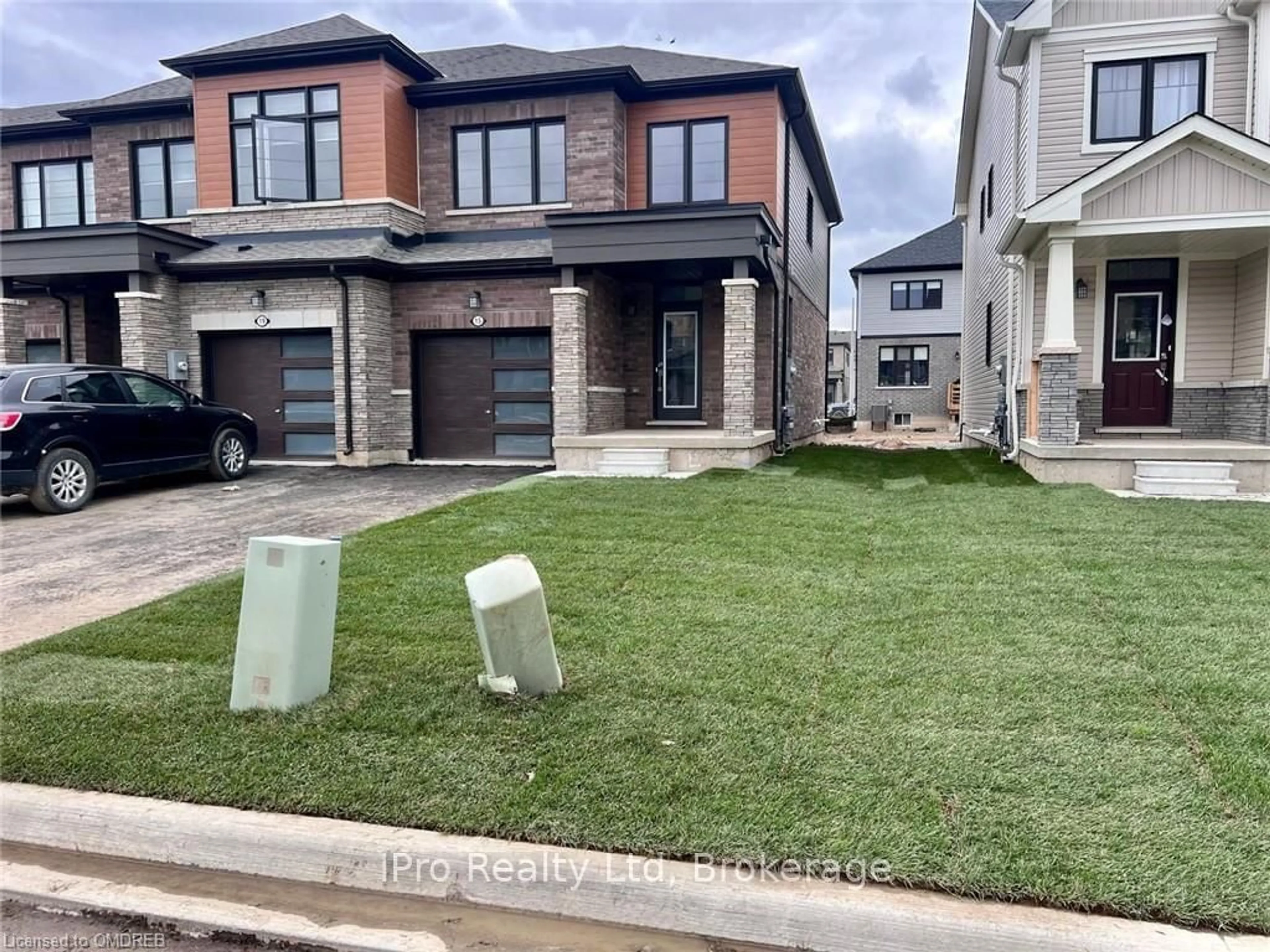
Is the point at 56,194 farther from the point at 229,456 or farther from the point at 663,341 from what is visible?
the point at 663,341

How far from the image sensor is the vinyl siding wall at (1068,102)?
1138cm

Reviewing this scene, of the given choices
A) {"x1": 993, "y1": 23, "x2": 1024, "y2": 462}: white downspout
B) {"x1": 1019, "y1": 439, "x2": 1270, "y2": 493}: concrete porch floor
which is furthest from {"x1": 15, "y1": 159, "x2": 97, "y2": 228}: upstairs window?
{"x1": 1019, "y1": 439, "x2": 1270, "y2": 493}: concrete porch floor

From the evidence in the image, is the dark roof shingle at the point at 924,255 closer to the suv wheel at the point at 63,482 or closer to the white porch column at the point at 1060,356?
the white porch column at the point at 1060,356

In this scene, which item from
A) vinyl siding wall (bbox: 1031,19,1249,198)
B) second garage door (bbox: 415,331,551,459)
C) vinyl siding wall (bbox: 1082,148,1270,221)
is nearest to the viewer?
vinyl siding wall (bbox: 1082,148,1270,221)

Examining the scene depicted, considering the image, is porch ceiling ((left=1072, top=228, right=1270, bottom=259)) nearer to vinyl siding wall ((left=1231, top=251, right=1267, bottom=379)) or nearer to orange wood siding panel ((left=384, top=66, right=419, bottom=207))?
vinyl siding wall ((left=1231, top=251, right=1267, bottom=379))

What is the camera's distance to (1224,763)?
3029 mm

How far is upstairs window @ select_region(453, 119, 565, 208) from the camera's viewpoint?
46.9ft

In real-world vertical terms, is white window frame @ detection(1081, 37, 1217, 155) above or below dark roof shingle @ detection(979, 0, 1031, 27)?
below

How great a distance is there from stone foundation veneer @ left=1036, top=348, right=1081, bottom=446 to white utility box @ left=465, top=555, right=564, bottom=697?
868 cm

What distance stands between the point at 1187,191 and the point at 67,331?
16731mm

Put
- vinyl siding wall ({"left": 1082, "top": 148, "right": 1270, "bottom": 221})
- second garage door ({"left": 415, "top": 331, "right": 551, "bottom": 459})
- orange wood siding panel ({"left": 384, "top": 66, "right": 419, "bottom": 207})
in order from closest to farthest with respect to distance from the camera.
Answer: vinyl siding wall ({"left": 1082, "top": 148, "right": 1270, "bottom": 221})
second garage door ({"left": 415, "top": 331, "right": 551, "bottom": 459})
orange wood siding panel ({"left": 384, "top": 66, "right": 419, "bottom": 207})

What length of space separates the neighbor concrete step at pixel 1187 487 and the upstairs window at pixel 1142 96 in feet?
16.6

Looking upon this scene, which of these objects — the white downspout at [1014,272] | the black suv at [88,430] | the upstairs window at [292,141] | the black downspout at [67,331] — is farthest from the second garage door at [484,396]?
the white downspout at [1014,272]

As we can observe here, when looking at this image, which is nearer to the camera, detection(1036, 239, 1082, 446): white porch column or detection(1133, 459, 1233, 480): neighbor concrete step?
detection(1133, 459, 1233, 480): neighbor concrete step
